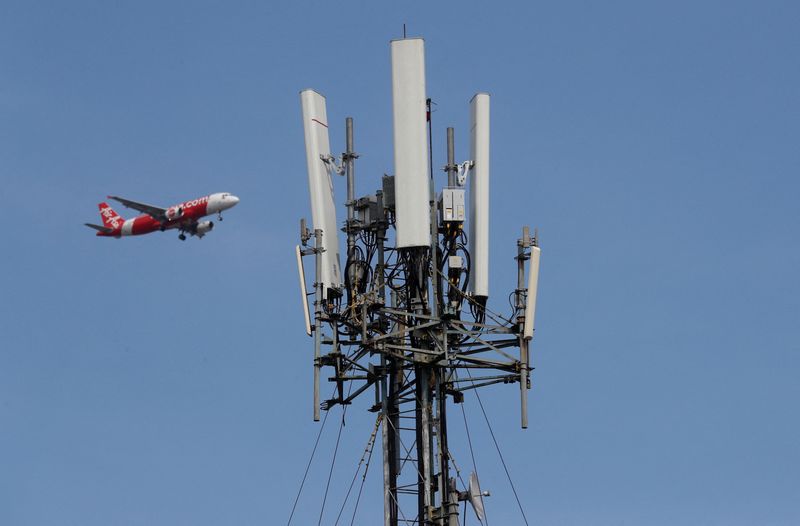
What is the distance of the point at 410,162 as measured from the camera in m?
70.9

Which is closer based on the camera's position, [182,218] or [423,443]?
[423,443]

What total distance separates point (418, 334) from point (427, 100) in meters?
9.84

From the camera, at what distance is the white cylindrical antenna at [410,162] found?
70688 millimetres

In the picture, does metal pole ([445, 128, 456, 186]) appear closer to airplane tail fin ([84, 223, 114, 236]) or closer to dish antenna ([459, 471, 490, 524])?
dish antenna ([459, 471, 490, 524])

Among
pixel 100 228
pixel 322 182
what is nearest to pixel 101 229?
pixel 100 228

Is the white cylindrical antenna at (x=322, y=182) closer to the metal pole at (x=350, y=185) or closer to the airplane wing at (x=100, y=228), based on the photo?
the metal pole at (x=350, y=185)

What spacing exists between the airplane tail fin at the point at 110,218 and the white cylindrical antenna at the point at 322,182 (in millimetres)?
67879

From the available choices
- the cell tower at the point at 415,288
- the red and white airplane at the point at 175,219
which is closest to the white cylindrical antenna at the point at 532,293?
the cell tower at the point at 415,288

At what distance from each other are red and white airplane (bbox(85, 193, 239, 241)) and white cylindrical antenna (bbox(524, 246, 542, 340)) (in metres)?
67.1

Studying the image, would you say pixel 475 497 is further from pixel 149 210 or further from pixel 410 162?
pixel 149 210

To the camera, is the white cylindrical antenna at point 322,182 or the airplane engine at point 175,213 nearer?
the white cylindrical antenna at point 322,182

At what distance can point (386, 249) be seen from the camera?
74.8m

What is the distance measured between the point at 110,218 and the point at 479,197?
76124 mm

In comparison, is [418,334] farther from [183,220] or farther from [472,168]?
[183,220]
